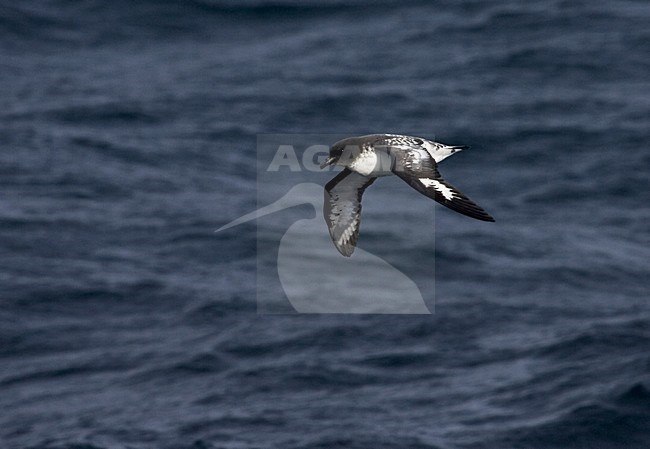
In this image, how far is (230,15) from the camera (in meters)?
33.9

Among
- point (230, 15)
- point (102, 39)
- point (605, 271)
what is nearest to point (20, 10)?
point (102, 39)

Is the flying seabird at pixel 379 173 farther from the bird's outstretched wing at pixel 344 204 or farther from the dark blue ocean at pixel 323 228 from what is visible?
the dark blue ocean at pixel 323 228

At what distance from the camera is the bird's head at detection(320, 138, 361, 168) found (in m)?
12.2

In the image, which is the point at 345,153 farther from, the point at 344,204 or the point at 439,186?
the point at 439,186

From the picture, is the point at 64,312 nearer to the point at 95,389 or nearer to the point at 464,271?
the point at 95,389

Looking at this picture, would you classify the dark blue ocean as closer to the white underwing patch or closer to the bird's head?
the bird's head

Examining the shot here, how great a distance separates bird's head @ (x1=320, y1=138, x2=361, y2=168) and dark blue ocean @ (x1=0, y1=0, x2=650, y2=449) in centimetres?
917

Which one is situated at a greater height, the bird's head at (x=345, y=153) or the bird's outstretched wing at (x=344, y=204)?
the bird's head at (x=345, y=153)

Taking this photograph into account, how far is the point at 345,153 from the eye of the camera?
40.3 ft

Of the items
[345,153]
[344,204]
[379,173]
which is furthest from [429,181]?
[344,204]

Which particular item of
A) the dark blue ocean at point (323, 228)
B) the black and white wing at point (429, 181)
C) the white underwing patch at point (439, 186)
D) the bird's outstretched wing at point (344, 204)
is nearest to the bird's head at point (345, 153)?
the black and white wing at point (429, 181)

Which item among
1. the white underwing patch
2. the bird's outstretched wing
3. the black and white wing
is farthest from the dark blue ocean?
the white underwing patch

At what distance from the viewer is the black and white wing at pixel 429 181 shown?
10.9m

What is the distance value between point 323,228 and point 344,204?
13521 mm
